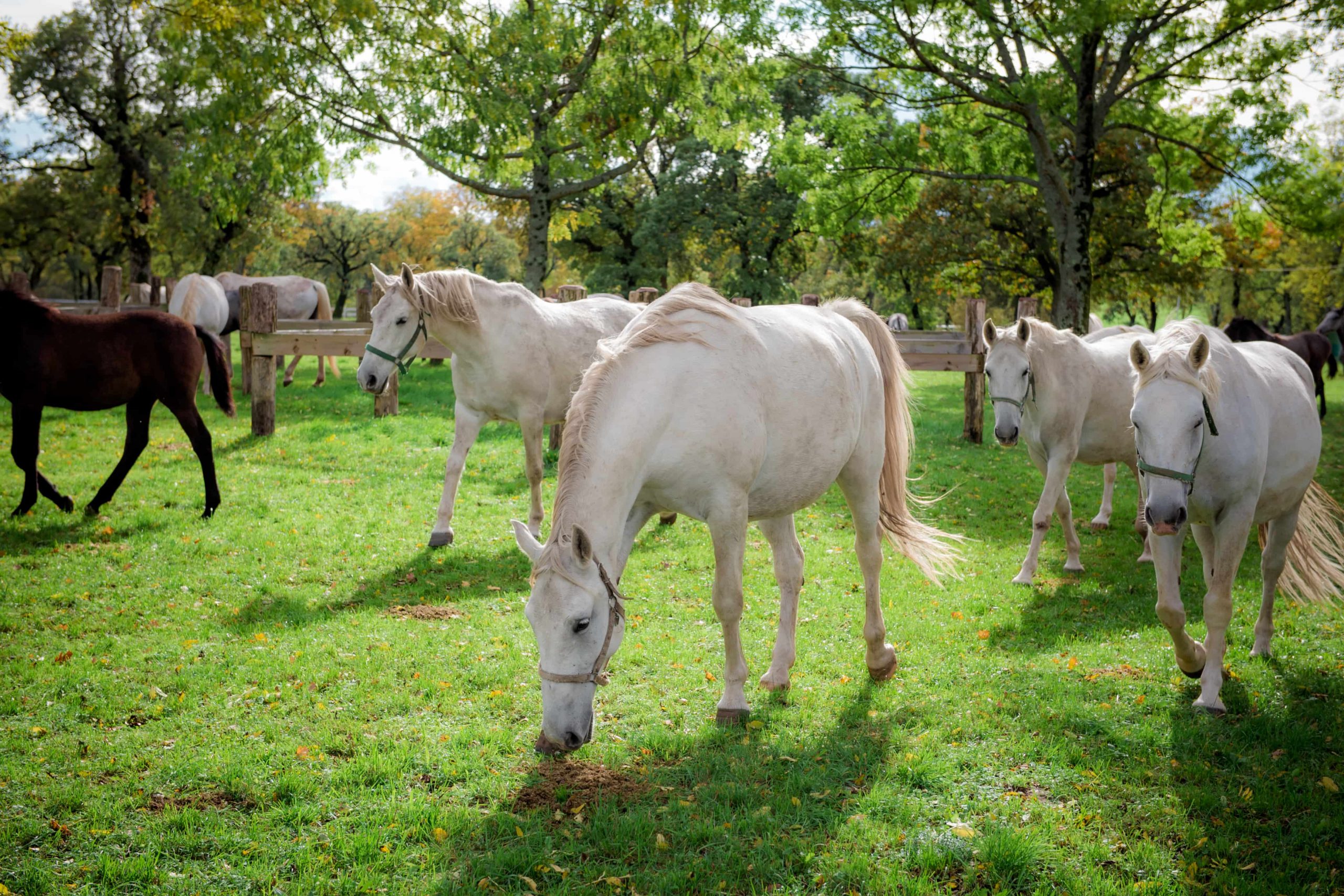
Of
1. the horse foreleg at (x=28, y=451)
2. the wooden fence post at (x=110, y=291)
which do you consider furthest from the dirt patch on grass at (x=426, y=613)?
the wooden fence post at (x=110, y=291)

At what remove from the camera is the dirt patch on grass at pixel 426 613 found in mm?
5977

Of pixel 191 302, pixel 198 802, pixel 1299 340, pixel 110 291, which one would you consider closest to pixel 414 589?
pixel 198 802

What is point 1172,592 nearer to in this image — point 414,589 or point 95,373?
point 414,589

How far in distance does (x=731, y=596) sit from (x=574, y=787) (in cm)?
117

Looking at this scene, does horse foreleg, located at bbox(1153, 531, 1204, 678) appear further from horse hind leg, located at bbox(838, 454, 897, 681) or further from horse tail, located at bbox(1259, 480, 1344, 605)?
horse tail, located at bbox(1259, 480, 1344, 605)

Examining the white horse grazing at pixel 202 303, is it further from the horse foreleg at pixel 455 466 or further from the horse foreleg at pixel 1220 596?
the horse foreleg at pixel 1220 596

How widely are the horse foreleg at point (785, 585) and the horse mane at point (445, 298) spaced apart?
376 cm

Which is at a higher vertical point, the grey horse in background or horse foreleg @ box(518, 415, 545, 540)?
the grey horse in background

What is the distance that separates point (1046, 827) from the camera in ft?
11.4

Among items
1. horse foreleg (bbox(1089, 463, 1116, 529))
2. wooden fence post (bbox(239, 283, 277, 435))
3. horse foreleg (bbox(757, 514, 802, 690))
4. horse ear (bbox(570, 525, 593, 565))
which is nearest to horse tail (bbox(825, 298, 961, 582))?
horse foreleg (bbox(757, 514, 802, 690))

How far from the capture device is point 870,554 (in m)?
5.13

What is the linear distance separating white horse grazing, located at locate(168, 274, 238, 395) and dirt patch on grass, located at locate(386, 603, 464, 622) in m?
11.5

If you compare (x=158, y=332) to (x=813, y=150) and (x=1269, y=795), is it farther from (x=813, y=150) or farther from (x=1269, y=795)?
(x=813, y=150)

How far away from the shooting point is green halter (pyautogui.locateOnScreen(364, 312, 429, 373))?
747 centimetres
